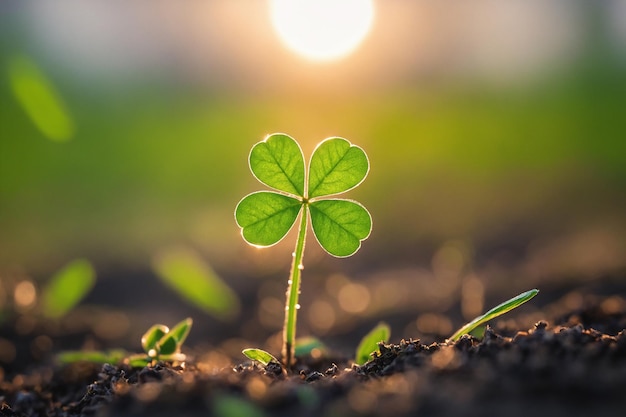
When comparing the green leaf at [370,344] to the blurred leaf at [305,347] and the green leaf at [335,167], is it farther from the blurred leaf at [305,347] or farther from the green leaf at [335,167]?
the green leaf at [335,167]

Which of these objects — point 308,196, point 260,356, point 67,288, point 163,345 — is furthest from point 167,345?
point 67,288

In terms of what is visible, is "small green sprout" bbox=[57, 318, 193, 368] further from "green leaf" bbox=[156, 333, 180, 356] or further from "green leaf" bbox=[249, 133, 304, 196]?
"green leaf" bbox=[249, 133, 304, 196]

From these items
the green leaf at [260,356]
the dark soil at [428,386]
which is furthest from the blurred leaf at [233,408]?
the green leaf at [260,356]

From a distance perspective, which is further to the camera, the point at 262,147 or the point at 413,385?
the point at 262,147

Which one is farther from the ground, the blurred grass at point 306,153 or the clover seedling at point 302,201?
the blurred grass at point 306,153

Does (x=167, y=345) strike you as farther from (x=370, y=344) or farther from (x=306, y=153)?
(x=306, y=153)

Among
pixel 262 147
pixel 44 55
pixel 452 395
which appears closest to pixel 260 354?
pixel 262 147

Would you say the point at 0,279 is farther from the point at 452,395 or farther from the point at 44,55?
the point at 44,55
